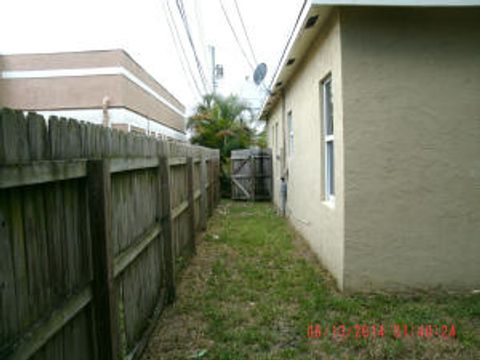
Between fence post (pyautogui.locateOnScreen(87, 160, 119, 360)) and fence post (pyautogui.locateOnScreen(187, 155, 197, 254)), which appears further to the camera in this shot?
fence post (pyautogui.locateOnScreen(187, 155, 197, 254))

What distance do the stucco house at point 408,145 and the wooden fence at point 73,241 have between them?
89.2 inches

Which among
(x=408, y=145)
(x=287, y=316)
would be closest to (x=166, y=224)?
(x=287, y=316)

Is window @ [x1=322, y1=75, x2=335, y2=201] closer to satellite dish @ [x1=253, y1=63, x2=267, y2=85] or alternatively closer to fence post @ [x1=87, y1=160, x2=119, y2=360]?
fence post @ [x1=87, y1=160, x2=119, y2=360]

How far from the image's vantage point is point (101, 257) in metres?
2.40

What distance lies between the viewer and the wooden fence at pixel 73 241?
160cm

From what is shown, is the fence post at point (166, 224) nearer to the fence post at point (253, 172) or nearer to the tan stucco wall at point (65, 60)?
the fence post at point (253, 172)

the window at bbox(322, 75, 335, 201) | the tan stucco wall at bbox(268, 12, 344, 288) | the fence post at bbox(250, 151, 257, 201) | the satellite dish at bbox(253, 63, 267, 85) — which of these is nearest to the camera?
the tan stucco wall at bbox(268, 12, 344, 288)

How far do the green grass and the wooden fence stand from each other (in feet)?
1.49

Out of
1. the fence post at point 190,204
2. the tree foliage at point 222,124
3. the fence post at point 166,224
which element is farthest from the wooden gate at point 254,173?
the fence post at point 166,224

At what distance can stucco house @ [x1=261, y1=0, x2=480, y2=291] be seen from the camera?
4.45m

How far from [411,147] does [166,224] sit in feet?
9.28

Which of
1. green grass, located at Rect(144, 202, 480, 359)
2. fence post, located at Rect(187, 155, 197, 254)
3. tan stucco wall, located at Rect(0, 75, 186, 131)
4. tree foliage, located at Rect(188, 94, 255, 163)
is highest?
tan stucco wall, located at Rect(0, 75, 186, 131)

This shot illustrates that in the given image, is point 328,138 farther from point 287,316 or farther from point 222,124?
point 222,124

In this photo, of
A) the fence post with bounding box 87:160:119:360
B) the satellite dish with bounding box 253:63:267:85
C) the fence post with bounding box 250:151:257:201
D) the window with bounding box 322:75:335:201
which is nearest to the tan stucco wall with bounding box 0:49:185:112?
the satellite dish with bounding box 253:63:267:85
